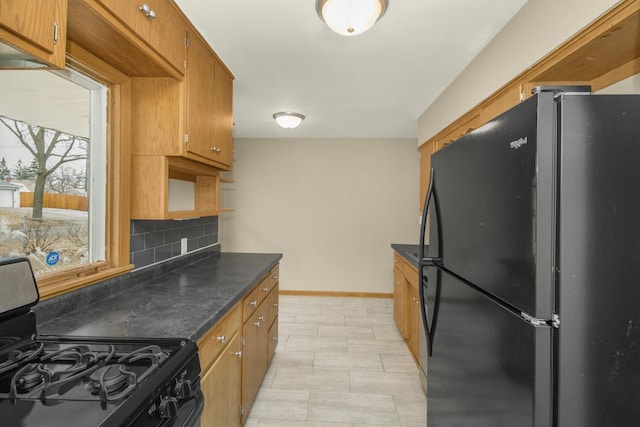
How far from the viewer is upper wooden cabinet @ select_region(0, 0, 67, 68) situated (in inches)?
30.9

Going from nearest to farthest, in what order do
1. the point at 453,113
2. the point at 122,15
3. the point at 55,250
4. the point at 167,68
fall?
the point at 122,15, the point at 55,250, the point at 167,68, the point at 453,113

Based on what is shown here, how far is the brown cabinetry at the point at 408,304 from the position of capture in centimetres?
268

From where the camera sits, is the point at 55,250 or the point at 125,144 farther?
the point at 125,144

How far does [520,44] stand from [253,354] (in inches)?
94.2

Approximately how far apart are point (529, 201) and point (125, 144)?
6.16ft

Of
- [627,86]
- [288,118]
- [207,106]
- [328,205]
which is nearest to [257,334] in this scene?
[207,106]

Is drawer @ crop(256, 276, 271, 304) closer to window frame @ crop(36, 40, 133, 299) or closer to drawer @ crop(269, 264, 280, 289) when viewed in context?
drawer @ crop(269, 264, 280, 289)

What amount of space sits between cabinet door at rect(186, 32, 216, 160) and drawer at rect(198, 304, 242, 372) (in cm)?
98

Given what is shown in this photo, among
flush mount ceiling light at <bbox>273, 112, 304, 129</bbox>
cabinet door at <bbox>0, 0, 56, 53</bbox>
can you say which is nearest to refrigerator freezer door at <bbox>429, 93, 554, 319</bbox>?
cabinet door at <bbox>0, 0, 56, 53</bbox>

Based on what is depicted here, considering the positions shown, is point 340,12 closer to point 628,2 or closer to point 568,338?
point 628,2

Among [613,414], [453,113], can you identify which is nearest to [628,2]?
[613,414]

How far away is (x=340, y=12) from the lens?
1512 mm

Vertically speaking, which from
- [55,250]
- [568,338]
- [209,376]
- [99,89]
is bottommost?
[209,376]

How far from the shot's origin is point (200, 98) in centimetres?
195
